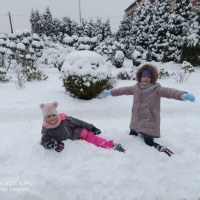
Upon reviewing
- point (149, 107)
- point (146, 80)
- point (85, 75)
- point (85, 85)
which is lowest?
point (85, 85)

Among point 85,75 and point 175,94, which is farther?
point 85,75

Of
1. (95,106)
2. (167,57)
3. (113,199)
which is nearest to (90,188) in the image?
(113,199)

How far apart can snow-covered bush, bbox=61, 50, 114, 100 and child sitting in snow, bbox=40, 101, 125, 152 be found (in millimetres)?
2849

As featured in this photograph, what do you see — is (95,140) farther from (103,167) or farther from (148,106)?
(148,106)

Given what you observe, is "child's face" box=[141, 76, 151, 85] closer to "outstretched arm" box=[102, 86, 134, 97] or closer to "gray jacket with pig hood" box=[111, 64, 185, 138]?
"gray jacket with pig hood" box=[111, 64, 185, 138]

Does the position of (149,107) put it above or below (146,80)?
below

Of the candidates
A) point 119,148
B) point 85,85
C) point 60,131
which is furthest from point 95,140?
point 85,85

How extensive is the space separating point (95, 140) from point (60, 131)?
62 cm

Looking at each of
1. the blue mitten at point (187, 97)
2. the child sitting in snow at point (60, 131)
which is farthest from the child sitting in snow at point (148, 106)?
the child sitting in snow at point (60, 131)

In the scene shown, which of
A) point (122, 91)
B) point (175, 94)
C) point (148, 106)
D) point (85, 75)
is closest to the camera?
point (175, 94)

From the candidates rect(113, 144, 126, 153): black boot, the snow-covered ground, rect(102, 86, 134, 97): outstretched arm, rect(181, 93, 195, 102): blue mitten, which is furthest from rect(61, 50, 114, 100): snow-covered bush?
rect(181, 93, 195, 102): blue mitten

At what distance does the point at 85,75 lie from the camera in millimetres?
7152

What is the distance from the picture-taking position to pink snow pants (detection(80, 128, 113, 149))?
4.29 metres

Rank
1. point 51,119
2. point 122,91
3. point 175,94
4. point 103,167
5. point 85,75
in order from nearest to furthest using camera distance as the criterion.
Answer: point 103,167 < point 175,94 < point 51,119 < point 122,91 < point 85,75
